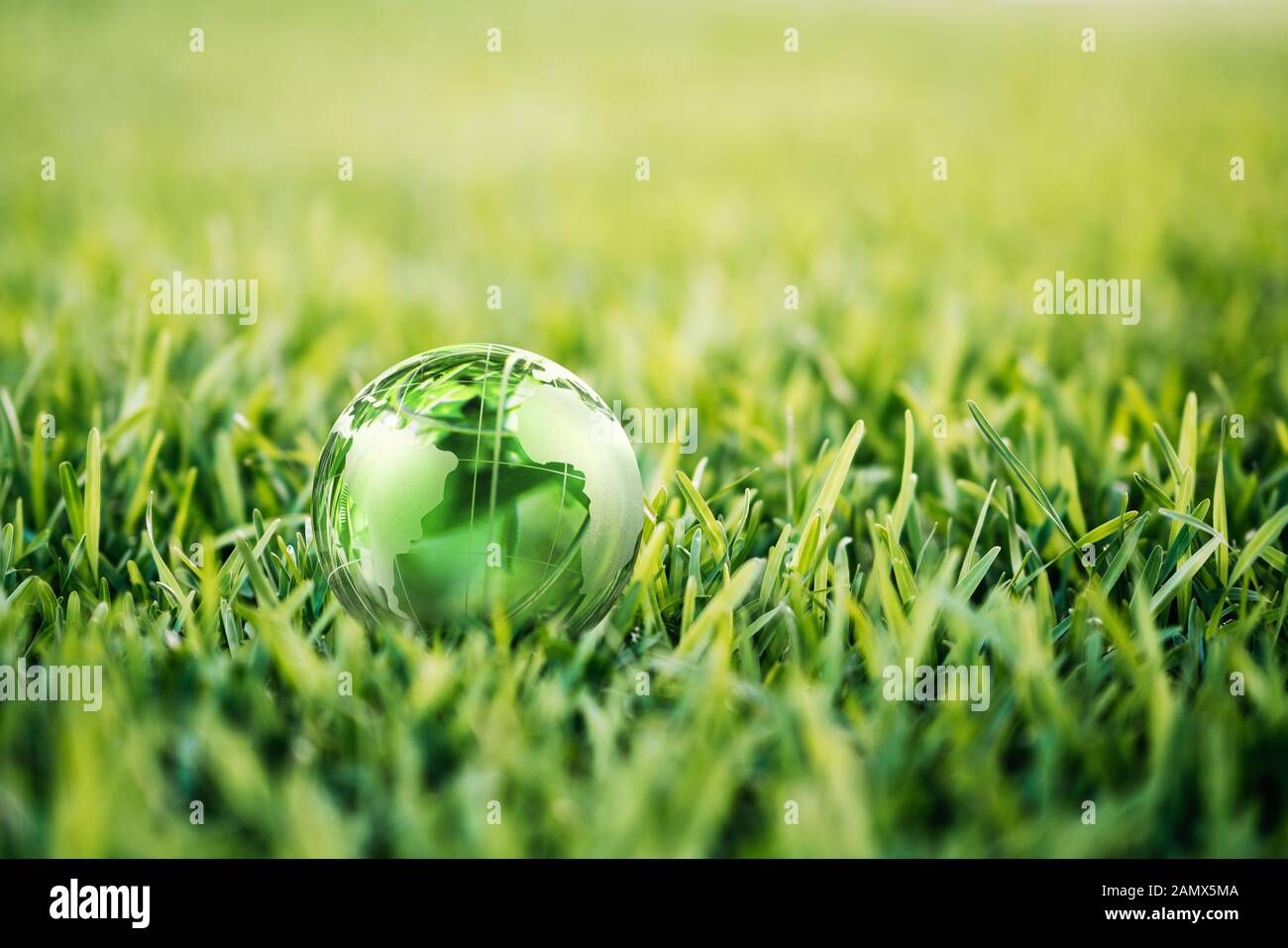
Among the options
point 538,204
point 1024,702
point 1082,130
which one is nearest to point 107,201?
point 538,204

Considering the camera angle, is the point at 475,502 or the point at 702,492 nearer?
the point at 475,502

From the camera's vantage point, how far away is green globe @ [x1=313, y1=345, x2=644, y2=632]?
151 centimetres

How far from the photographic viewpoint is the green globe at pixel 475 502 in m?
1.51

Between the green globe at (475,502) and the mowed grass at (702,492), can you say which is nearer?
the mowed grass at (702,492)

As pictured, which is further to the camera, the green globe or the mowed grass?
the green globe

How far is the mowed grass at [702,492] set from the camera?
50.6 inches

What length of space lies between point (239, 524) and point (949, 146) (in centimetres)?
524

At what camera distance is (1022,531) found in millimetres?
1912

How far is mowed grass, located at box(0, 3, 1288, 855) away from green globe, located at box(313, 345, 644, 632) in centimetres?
7

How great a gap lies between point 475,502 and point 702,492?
851 millimetres

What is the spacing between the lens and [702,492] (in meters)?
2.28

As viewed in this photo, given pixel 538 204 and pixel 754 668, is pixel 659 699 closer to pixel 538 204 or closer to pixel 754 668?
pixel 754 668

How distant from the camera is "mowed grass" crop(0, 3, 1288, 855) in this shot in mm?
1286

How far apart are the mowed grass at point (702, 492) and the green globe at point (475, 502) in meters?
0.07
